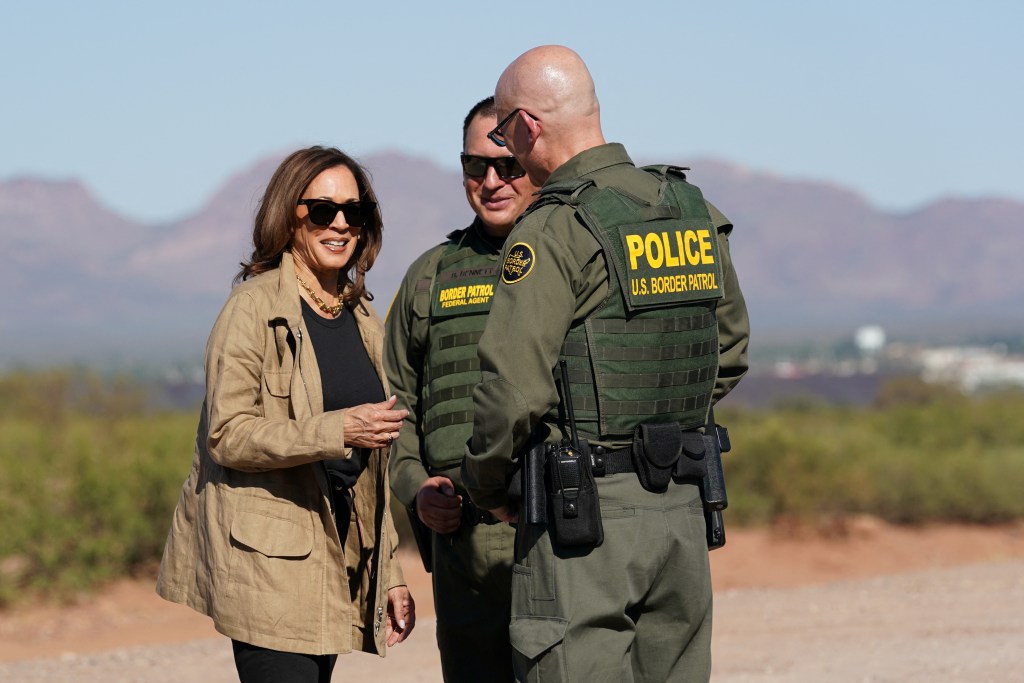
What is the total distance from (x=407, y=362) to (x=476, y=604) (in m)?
0.78

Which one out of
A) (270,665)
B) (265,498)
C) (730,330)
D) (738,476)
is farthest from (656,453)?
(738,476)

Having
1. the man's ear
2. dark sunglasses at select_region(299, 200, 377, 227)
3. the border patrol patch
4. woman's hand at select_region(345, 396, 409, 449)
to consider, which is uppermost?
the man's ear

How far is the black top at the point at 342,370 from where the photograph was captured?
3748 millimetres

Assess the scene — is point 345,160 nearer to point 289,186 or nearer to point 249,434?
point 289,186

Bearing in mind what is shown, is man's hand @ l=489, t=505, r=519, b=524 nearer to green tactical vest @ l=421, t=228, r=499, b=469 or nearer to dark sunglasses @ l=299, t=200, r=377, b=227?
green tactical vest @ l=421, t=228, r=499, b=469

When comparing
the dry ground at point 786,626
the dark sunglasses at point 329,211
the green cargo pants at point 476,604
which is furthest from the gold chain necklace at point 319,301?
the dry ground at point 786,626

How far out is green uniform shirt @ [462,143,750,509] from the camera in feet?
10.3

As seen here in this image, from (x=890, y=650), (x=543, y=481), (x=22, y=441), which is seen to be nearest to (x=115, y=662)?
(x=890, y=650)

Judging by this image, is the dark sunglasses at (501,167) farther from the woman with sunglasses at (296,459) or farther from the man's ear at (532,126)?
the man's ear at (532,126)

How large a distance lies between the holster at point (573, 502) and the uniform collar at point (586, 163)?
70 centimetres

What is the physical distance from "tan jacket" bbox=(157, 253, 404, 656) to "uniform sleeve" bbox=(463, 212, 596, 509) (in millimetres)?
501

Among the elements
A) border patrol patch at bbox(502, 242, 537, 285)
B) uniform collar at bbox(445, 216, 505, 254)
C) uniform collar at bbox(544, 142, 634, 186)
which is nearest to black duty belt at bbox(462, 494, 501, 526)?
uniform collar at bbox(445, 216, 505, 254)

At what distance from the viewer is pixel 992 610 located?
8.62 m

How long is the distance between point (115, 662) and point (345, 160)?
16.4 ft
